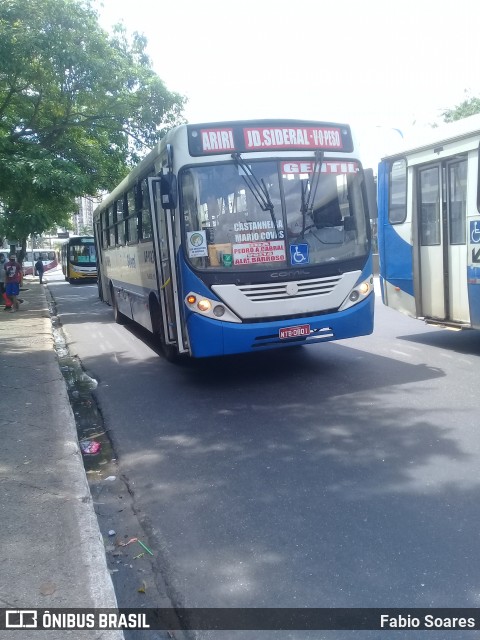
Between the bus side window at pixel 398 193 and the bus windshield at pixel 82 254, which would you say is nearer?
the bus side window at pixel 398 193

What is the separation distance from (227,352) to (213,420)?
1107 mm

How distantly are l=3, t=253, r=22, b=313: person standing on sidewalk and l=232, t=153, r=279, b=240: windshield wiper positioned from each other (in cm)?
1343

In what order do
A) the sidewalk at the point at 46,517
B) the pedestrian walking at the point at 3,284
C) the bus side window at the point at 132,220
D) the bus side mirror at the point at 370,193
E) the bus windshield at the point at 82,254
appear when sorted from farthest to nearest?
1. the bus windshield at the point at 82,254
2. the pedestrian walking at the point at 3,284
3. the bus side window at the point at 132,220
4. the bus side mirror at the point at 370,193
5. the sidewalk at the point at 46,517

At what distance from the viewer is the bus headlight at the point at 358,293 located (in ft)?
27.4

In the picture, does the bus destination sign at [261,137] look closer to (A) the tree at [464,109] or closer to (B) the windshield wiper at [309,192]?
(B) the windshield wiper at [309,192]

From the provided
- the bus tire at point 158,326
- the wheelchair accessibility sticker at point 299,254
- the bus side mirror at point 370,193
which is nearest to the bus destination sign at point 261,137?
the bus side mirror at point 370,193

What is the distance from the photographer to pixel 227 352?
789 cm

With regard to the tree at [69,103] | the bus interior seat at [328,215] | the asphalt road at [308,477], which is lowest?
the asphalt road at [308,477]

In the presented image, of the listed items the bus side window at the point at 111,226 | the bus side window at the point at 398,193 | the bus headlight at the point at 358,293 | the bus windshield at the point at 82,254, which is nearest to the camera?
the bus headlight at the point at 358,293

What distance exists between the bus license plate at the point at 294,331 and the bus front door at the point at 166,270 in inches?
49.6

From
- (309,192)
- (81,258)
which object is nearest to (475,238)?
(309,192)

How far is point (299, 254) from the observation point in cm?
802

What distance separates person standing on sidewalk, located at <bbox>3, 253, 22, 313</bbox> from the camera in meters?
19.5

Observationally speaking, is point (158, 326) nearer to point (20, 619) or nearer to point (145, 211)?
point (145, 211)
